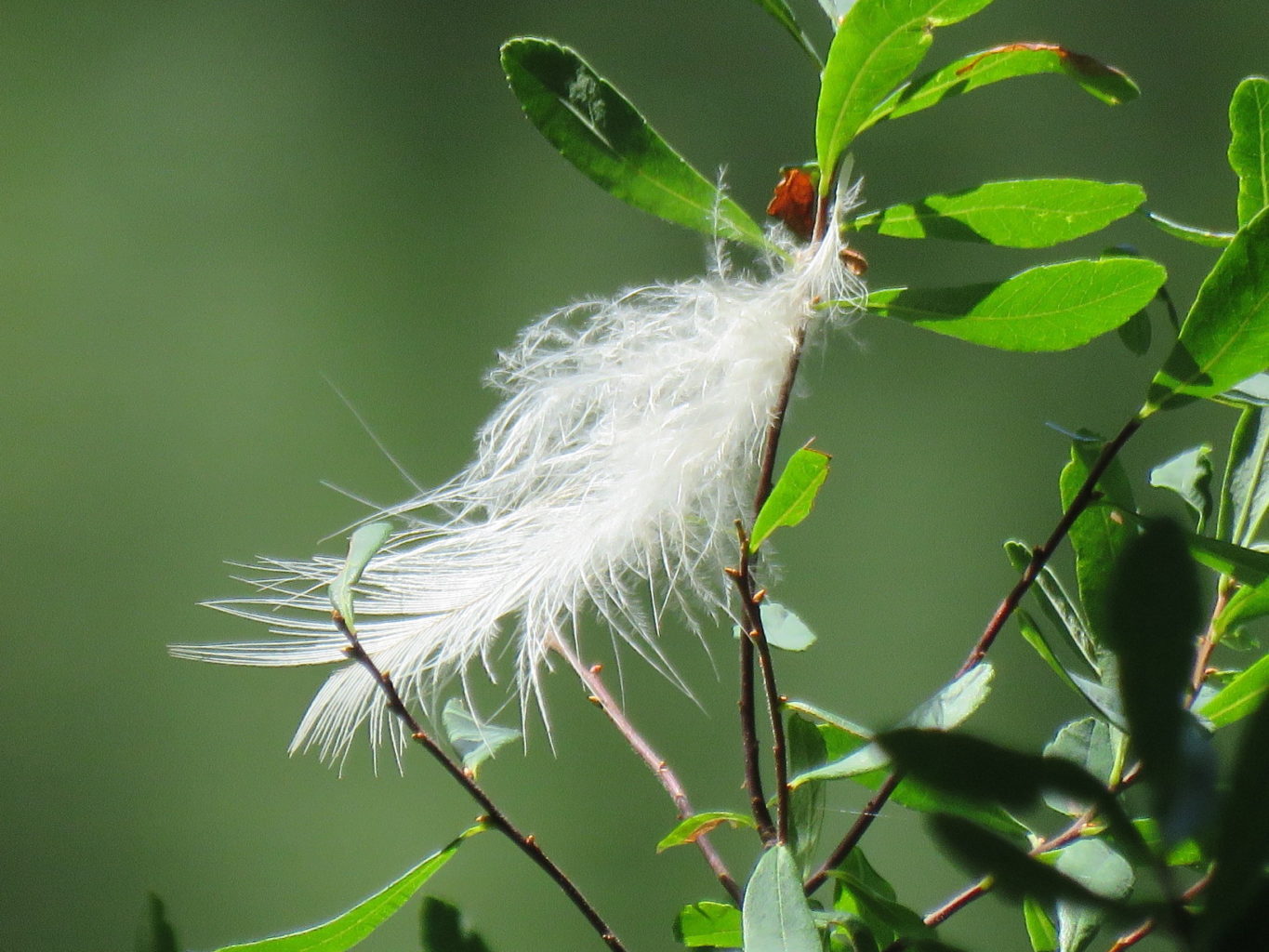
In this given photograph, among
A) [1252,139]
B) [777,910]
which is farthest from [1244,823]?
[1252,139]

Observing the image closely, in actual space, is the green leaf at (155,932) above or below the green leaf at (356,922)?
above

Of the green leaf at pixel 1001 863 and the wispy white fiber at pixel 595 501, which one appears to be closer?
the green leaf at pixel 1001 863

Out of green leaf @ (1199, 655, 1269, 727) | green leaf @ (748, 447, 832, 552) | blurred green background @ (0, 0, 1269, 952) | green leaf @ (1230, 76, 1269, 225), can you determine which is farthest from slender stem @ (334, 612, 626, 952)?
blurred green background @ (0, 0, 1269, 952)

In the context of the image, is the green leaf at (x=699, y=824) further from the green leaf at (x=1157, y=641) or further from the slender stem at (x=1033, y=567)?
the green leaf at (x=1157, y=641)

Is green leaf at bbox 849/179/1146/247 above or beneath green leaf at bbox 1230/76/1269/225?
above

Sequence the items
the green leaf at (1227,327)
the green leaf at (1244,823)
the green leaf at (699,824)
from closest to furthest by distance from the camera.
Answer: the green leaf at (1244,823), the green leaf at (1227,327), the green leaf at (699,824)

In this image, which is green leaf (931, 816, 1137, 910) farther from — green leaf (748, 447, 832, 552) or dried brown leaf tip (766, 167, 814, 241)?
Answer: dried brown leaf tip (766, 167, 814, 241)

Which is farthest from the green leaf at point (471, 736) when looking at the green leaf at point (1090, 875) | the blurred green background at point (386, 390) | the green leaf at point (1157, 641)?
the blurred green background at point (386, 390)

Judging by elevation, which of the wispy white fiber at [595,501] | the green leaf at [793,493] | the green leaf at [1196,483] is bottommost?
the green leaf at [1196,483]
